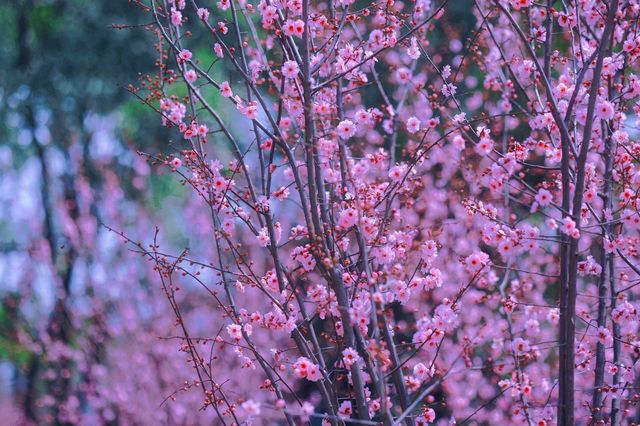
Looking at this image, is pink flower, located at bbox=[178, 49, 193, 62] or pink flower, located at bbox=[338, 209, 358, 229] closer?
pink flower, located at bbox=[338, 209, 358, 229]

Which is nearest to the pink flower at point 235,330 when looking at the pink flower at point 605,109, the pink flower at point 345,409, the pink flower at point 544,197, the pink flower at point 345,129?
the pink flower at point 345,409

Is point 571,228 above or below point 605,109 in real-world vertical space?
below

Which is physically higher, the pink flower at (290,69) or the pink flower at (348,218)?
the pink flower at (290,69)

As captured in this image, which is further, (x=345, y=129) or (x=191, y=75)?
(x=191, y=75)

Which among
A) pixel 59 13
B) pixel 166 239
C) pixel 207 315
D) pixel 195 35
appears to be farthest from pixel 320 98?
pixel 59 13

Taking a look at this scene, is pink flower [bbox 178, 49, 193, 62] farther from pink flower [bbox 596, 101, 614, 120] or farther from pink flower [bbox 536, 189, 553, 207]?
pink flower [bbox 596, 101, 614, 120]

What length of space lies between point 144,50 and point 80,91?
147 centimetres

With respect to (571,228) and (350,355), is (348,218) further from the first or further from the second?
(571,228)

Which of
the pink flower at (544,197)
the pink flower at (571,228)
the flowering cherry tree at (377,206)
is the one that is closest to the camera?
the pink flower at (571,228)

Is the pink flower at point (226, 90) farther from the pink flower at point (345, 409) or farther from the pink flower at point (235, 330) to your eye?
the pink flower at point (345, 409)

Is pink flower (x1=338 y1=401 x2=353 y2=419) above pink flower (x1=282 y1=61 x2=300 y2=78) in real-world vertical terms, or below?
below

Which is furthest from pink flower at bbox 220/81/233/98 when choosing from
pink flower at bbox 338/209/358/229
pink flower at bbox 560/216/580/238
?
pink flower at bbox 560/216/580/238

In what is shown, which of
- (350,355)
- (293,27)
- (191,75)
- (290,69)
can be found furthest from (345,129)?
(350,355)

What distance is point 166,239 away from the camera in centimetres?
1238
